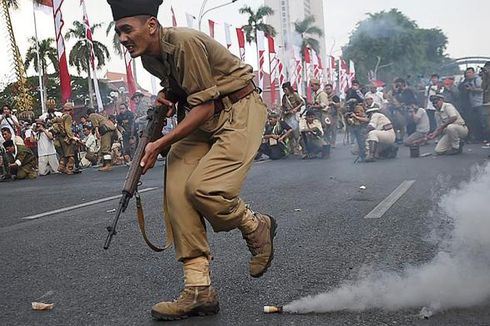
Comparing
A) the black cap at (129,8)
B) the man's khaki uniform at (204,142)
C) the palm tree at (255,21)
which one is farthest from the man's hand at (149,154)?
the palm tree at (255,21)

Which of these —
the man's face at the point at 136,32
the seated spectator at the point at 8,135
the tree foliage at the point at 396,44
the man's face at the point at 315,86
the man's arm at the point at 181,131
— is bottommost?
the seated spectator at the point at 8,135

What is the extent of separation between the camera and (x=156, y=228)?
6387mm

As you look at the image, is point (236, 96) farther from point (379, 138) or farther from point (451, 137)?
point (451, 137)

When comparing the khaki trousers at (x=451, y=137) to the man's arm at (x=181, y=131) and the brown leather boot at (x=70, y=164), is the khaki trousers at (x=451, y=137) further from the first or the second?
the man's arm at (x=181, y=131)

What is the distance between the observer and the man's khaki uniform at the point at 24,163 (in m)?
14.7

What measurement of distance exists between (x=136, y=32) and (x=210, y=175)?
779 mm

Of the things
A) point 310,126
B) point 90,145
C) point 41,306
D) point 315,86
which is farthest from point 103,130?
point 41,306

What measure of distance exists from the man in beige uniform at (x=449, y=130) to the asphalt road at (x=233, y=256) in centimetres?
445

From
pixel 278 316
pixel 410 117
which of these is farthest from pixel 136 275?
pixel 410 117

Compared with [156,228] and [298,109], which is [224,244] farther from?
[298,109]

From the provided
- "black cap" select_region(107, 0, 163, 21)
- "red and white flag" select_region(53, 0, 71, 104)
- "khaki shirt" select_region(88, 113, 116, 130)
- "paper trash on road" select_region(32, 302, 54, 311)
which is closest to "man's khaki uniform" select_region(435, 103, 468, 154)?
"khaki shirt" select_region(88, 113, 116, 130)

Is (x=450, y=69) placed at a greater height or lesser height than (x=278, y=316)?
greater

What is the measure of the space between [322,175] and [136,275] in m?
7.02

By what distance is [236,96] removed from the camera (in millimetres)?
3594
